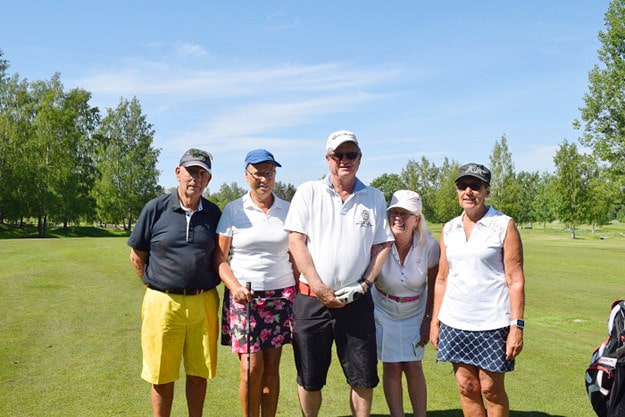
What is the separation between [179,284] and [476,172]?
8.18ft

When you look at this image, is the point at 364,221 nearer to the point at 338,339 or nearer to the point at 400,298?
the point at 400,298

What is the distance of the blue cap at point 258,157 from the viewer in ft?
13.9

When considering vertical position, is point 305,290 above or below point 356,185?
below

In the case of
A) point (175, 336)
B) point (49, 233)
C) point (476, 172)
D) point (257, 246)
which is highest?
point (476, 172)

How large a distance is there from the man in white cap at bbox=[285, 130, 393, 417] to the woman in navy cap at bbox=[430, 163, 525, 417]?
60cm

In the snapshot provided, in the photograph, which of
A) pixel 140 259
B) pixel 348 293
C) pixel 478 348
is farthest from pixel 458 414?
pixel 140 259

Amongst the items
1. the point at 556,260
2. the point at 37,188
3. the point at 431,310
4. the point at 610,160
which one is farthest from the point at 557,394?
the point at 37,188

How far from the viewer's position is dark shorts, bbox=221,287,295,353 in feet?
13.8

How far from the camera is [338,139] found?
3879 millimetres

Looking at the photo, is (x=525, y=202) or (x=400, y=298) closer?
(x=400, y=298)

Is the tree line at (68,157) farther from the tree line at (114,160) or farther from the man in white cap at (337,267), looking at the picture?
the man in white cap at (337,267)

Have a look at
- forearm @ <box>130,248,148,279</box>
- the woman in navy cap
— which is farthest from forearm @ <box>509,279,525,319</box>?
forearm @ <box>130,248,148,279</box>

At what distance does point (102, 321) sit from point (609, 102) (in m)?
41.7

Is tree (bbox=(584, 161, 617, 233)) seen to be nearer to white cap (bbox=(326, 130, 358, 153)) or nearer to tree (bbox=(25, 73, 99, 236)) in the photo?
white cap (bbox=(326, 130, 358, 153))
